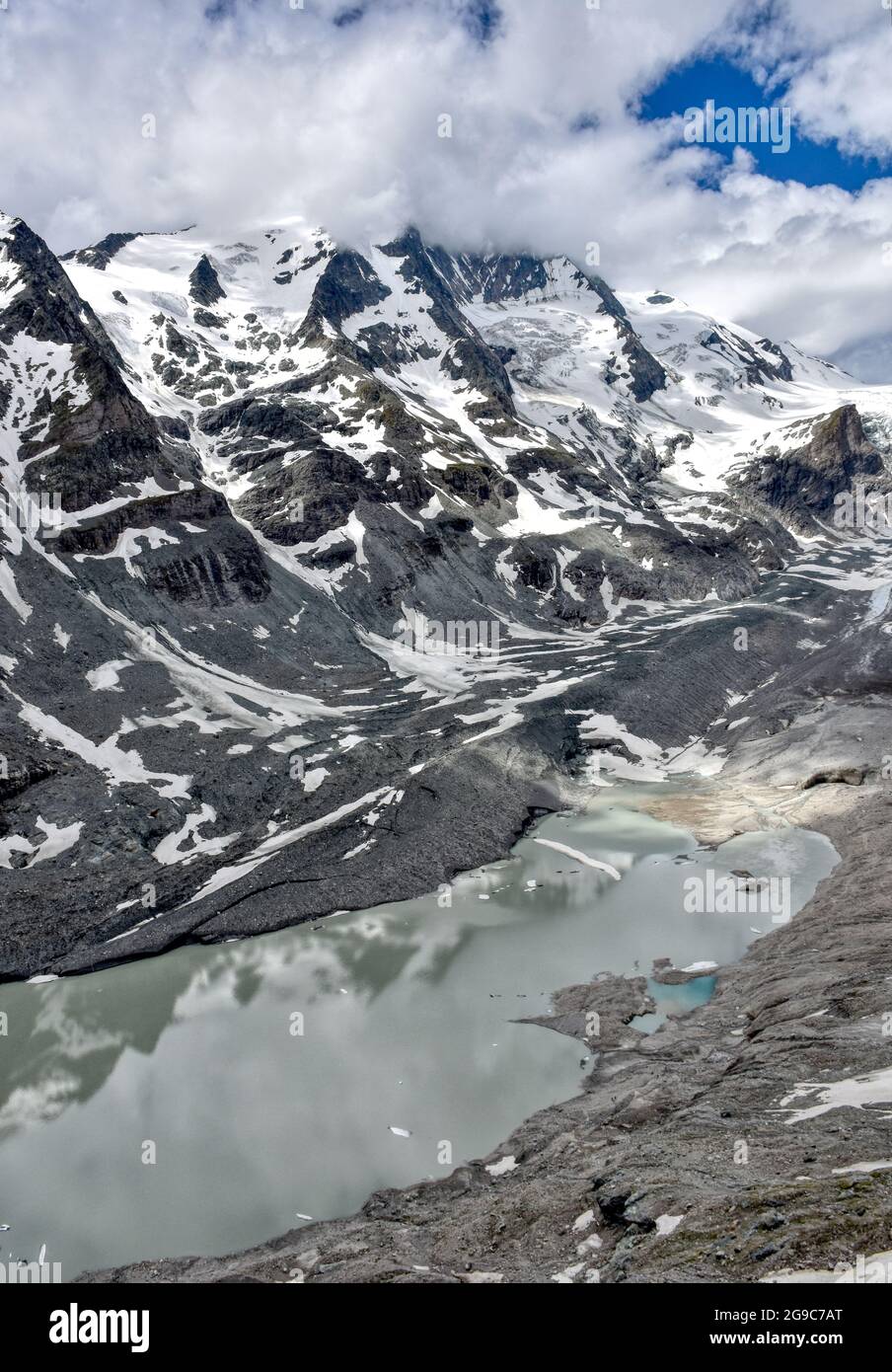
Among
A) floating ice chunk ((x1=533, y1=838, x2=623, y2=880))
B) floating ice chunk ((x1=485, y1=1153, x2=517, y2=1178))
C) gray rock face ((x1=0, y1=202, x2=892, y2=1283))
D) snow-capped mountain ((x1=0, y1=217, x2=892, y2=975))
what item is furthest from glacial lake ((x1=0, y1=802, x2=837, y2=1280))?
snow-capped mountain ((x1=0, y1=217, x2=892, y2=975))

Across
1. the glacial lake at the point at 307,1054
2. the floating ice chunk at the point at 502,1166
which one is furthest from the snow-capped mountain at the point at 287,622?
the floating ice chunk at the point at 502,1166

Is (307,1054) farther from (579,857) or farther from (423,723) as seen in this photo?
(423,723)

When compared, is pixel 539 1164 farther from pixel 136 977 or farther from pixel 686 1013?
pixel 136 977

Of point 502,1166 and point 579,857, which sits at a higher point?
point 579,857

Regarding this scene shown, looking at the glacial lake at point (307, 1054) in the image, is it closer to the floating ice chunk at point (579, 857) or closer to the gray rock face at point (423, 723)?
the floating ice chunk at point (579, 857)

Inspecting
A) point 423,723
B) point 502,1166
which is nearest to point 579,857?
point 423,723

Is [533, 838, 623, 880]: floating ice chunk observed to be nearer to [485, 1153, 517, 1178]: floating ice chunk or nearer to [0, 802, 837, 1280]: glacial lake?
[0, 802, 837, 1280]: glacial lake
